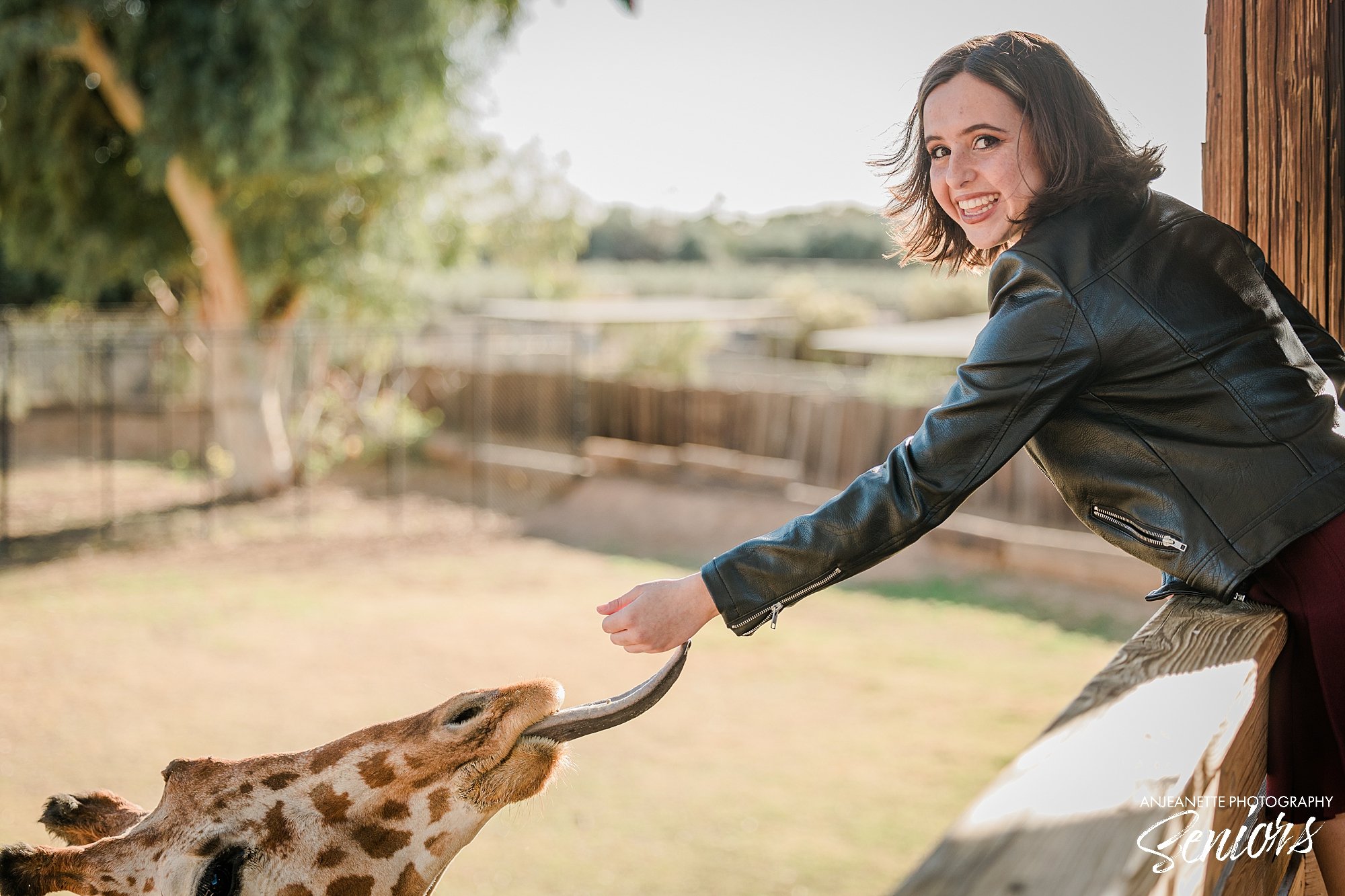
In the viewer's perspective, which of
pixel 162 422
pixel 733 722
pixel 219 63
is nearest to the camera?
pixel 733 722

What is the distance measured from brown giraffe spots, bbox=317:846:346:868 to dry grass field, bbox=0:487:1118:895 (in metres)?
2.55

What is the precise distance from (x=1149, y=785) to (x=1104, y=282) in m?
0.71

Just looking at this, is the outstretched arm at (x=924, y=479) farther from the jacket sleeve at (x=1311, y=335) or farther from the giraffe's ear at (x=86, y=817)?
the giraffe's ear at (x=86, y=817)

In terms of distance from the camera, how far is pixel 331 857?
173 centimetres

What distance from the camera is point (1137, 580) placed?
31.6ft

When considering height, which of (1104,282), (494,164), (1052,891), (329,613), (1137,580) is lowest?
(329,613)

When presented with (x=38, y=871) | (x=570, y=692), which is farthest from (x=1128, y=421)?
(x=570, y=692)

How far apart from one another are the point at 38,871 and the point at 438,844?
61cm

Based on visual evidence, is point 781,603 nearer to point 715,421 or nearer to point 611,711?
point 611,711

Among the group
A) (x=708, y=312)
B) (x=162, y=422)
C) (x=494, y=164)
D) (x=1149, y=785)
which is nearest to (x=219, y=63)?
(x=494, y=164)

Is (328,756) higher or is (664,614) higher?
(664,614)

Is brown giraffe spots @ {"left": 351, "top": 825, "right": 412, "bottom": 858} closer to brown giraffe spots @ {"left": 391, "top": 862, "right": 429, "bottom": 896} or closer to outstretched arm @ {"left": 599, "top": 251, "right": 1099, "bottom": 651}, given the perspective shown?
brown giraffe spots @ {"left": 391, "top": 862, "right": 429, "bottom": 896}

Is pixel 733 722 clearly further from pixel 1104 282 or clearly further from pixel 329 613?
pixel 1104 282

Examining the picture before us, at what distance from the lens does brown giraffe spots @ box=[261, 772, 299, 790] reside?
176 centimetres
